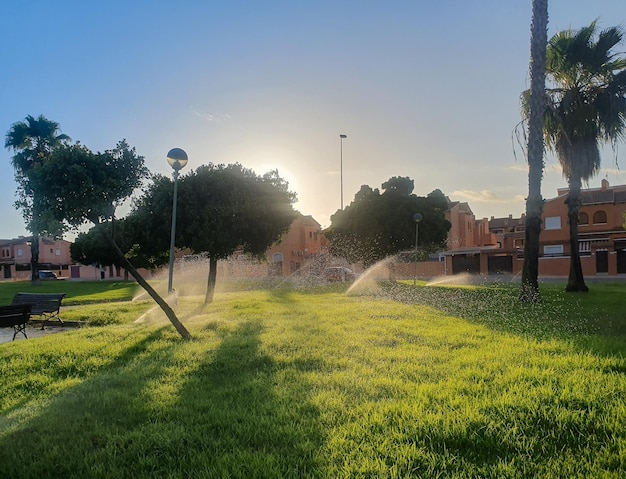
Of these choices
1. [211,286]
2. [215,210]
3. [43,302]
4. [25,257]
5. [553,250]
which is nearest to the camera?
[43,302]

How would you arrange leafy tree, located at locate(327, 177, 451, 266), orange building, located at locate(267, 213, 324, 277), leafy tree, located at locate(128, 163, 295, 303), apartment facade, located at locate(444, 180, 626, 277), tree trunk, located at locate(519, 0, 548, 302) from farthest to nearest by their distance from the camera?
1. orange building, located at locate(267, 213, 324, 277)
2. apartment facade, located at locate(444, 180, 626, 277)
3. leafy tree, located at locate(327, 177, 451, 266)
4. leafy tree, located at locate(128, 163, 295, 303)
5. tree trunk, located at locate(519, 0, 548, 302)

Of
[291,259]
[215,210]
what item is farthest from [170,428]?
[291,259]

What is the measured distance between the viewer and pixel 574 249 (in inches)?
734

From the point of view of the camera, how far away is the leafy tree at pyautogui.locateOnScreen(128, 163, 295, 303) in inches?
607

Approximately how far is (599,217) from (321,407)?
45981 mm

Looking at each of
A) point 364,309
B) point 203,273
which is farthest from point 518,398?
point 203,273

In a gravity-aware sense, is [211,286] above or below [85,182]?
below

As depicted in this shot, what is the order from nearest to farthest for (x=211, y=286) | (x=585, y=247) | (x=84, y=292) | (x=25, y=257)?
(x=211, y=286), (x=84, y=292), (x=585, y=247), (x=25, y=257)

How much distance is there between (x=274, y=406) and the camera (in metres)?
4.21

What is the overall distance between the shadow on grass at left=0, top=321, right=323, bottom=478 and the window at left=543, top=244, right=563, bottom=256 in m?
42.4

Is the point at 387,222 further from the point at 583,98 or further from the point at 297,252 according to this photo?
the point at 297,252

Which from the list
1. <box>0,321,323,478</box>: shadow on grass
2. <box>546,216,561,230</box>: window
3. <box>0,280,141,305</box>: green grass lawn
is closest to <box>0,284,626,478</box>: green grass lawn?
<box>0,321,323,478</box>: shadow on grass

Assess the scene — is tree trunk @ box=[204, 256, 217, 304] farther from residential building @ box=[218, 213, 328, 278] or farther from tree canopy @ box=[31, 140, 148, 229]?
residential building @ box=[218, 213, 328, 278]

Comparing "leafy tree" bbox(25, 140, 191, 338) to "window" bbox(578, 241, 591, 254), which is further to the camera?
"window" bbox(578, 241, 591, 254)
